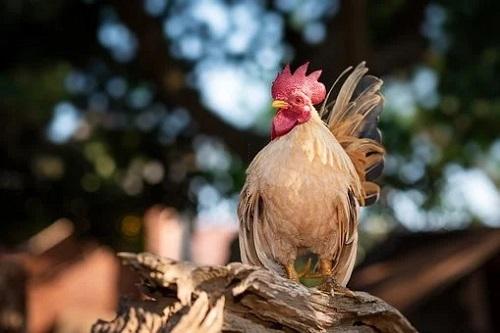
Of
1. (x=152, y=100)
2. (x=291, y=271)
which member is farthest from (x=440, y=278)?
(x=291, y=271)

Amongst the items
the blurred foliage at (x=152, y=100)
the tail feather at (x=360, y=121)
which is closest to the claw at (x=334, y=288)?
the tail feather at (x=360, y=121)

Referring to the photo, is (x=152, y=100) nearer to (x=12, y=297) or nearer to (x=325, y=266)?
(x=12, y=297)

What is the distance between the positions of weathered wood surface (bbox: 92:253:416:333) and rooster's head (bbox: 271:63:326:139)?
25 centimetres

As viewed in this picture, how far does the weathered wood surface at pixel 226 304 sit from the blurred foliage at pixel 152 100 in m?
2.14

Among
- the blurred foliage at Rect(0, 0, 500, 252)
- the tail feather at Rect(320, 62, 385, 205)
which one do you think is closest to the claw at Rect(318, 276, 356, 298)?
the tail feather at Rect(320, 62, 385, 205)

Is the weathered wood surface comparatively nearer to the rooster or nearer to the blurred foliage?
the rooster

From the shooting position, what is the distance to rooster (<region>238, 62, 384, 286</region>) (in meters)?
1.10

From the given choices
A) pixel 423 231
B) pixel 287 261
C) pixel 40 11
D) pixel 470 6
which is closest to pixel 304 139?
pixel 287 261

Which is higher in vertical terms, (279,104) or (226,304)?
(279,104)

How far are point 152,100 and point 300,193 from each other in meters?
2.56

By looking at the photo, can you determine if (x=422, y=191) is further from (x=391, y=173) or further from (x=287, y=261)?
(x=287, y=261)

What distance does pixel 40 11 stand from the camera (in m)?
3.25

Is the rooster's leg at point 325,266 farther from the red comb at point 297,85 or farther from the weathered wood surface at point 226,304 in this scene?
the red comb at point 297,85

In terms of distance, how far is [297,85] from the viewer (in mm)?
1146
